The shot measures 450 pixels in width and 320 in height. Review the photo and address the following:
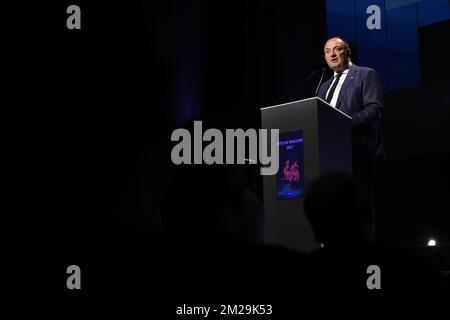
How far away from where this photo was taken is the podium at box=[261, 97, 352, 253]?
8.66 ft

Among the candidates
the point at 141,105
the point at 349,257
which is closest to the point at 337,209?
the point at 349,257

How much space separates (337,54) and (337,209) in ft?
7.83

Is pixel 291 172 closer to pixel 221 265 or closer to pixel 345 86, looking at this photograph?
pixel 345 86

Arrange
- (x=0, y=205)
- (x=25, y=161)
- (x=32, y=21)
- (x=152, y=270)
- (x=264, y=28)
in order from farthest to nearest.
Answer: (x=264, y=28) < (x=32, y=21) < (x=25, y=161) < (x=0, y=205) < (x=152, y=270)

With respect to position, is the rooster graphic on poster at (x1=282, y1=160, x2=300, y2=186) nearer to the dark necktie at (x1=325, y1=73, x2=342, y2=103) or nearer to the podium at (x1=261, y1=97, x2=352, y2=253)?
the podium at (x1=261, y1=97, x2=352, y2=253)

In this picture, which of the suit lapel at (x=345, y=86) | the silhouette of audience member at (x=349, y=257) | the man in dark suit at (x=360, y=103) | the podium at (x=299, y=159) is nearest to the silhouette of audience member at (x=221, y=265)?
the silhouette of audience member at (x=349, y=257)

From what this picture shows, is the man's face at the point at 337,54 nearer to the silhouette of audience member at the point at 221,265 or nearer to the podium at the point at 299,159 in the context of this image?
the podium at the point at 299,159

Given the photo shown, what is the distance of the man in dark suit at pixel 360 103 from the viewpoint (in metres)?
3.16

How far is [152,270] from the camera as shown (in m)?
0.97

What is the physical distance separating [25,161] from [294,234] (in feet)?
4.31

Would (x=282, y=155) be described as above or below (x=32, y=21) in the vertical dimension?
below

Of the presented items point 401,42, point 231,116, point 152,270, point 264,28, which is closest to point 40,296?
point 152,270

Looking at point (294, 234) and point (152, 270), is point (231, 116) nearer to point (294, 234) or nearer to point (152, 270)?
point (294, 234)

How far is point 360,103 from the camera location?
3406mm
